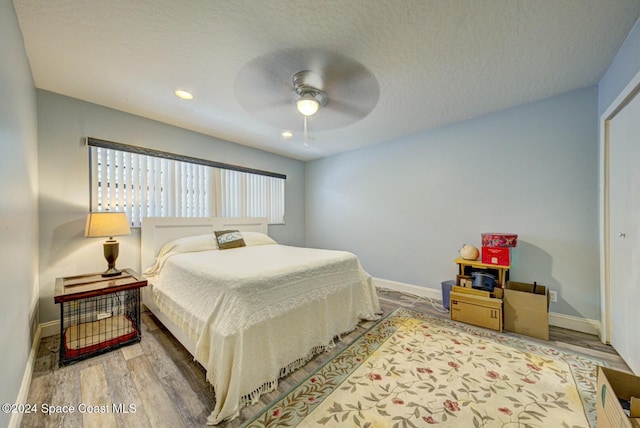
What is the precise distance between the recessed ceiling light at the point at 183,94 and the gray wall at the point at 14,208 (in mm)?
940

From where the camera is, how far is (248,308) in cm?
150

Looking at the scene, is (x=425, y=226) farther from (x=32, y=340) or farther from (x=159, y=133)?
(x=32, y=340)

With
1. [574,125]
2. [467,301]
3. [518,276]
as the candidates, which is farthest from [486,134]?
[467,301]

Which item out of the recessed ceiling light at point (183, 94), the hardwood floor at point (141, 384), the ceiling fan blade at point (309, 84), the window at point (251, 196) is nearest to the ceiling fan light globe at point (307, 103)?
the ceiling fan blade at point (309, 84)

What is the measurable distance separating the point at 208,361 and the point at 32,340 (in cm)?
158

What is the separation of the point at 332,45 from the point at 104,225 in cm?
254

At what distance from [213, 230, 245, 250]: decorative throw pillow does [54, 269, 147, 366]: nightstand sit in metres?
0.93

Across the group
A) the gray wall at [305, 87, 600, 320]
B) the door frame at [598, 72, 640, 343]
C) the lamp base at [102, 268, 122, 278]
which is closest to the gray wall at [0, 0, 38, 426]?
the lamp base at [102, 268, 122, 278]

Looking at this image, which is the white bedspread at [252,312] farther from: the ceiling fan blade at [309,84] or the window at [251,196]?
the ceiling fan blade at [309,84]

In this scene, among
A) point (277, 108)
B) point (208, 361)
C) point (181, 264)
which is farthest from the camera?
point (277, 108)

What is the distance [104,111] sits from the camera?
100 inches

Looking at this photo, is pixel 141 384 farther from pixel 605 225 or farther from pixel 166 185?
pixel 605 225

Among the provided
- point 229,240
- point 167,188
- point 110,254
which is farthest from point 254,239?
point 110,254

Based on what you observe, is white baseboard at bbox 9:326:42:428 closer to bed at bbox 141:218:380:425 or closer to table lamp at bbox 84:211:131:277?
table lamp at bbox 84:211:131:277
